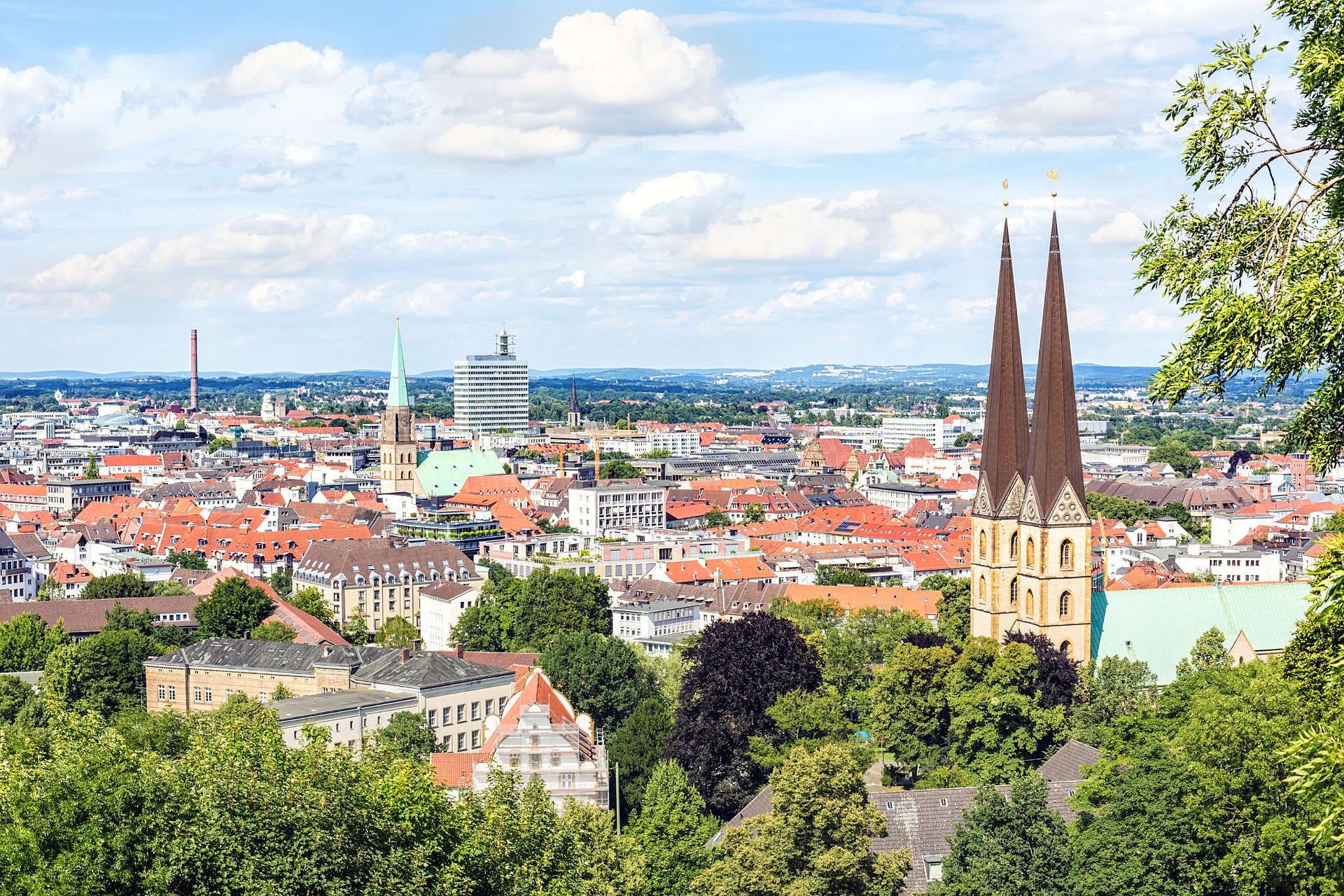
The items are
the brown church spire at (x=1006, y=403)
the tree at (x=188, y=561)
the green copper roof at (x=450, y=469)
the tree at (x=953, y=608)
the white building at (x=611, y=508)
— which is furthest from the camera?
the green copper roof at (x=450, y=469)

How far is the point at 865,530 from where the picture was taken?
148 metres

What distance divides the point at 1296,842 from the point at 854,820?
34.3 ft

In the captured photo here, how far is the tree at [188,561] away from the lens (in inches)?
4481

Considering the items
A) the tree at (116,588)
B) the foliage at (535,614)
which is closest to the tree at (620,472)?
the tree at (116,588)

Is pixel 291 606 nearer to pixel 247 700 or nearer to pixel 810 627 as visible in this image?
pixel 247 700

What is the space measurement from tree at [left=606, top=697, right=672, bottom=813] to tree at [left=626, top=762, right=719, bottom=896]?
25.3ft

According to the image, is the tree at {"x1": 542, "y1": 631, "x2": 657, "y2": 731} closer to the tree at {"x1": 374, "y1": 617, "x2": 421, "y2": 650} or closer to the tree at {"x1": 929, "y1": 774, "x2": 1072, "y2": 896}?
the tree at {"x1": 374, "y1": 617, "x2": 421, "y2": 650}

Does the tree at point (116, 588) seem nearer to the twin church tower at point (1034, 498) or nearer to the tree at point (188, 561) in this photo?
the tree at point (188, 561)

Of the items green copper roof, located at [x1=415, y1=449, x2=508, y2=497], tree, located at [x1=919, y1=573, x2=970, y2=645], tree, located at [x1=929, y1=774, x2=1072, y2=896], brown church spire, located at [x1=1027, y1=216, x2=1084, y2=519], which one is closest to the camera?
tree, located at [x1=929, y1=774, x2=1072, y2=896]

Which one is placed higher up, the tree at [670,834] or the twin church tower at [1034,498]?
the twin church tower at [1034,498]

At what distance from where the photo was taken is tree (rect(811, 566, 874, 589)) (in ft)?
359

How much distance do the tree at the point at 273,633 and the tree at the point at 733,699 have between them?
2648cm

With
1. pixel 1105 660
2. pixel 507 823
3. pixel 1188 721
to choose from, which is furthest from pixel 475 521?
pixel 507 823

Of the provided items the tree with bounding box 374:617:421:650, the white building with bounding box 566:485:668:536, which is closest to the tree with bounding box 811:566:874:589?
the tree with bounding box 374:617:421:650
